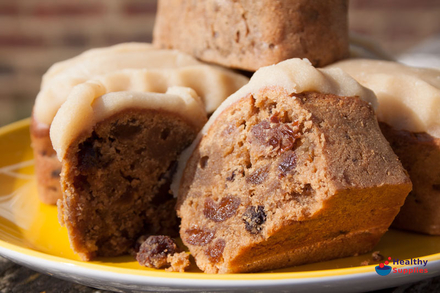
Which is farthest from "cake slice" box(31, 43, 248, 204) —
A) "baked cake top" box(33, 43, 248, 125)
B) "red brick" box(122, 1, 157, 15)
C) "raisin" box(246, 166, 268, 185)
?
"red brick" box(122, 1, 157, 15)

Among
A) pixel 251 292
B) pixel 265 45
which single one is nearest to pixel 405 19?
pixel 265 45

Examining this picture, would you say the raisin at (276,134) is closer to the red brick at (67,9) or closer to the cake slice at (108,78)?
the cake slice at (108,78)

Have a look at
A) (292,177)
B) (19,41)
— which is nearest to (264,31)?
(292,177)

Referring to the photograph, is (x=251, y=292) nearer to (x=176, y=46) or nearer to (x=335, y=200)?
(x=335, y=200)

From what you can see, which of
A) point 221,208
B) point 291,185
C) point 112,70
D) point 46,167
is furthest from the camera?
point 46,167

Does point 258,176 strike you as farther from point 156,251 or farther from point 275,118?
point 156,251

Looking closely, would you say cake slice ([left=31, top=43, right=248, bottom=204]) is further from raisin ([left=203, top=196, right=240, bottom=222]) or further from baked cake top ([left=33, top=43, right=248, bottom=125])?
→ raisin ([left=203, top=196, right=240, bottom=222])
